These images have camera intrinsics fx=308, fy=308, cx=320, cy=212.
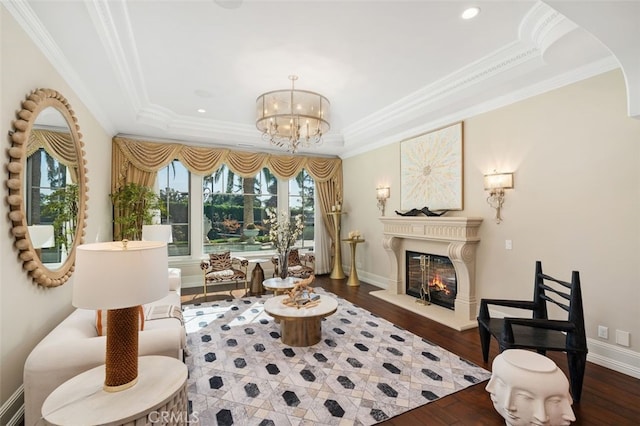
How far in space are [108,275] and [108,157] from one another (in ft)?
14.9

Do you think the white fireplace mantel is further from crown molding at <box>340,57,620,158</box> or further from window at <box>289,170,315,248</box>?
window at <box>289,170,315,248</box>

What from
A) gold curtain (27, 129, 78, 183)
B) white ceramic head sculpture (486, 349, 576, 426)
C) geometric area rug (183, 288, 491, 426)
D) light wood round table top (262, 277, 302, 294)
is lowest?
geometric area rug (183, 288, 491, 426)

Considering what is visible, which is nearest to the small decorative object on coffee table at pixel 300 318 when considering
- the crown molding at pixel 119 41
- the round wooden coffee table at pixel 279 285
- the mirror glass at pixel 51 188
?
the round wooden coffee table at pixel 279 285

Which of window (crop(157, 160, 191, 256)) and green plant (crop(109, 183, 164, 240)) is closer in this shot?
green plant (crop(109, 183, 164, 240))

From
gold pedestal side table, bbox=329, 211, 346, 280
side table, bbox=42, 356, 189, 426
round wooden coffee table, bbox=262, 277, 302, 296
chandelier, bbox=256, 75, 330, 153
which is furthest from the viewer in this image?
gold pedestal side table, bbox=329, 211, 346, 280

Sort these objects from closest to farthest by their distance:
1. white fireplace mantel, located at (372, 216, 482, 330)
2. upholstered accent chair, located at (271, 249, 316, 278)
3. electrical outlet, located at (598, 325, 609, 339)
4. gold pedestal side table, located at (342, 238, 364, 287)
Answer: electrical outlet, located at (598, 325, 609, 339) < white fireplace mantel, located at (372, 216, 482, 330) < upholstered accent chair, located at (271, 249, 316, 278) < gold pedestal side table, located at (342, 238, 364, 287)

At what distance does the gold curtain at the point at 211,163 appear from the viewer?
5348 millimetres

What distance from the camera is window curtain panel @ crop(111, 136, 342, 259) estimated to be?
5344mm

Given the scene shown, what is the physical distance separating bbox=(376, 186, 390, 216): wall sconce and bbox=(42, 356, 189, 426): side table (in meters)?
Answer: 4.73

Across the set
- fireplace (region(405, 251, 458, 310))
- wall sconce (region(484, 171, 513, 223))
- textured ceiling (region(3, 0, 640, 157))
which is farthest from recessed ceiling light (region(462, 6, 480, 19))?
fireplace (region(405, 251, 458, 310))

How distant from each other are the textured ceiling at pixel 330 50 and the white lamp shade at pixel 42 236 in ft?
4.65

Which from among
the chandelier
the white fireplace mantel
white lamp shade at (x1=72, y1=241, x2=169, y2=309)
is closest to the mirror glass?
white lamp shade at (x1=72, y1=241, x2=169, y2=309)

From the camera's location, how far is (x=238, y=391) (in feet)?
8.32

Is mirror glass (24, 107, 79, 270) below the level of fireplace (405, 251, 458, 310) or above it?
above
